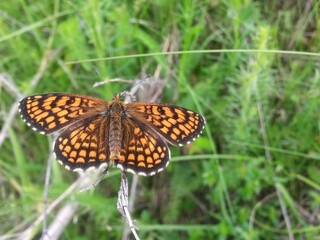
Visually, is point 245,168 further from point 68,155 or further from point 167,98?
point 68,155

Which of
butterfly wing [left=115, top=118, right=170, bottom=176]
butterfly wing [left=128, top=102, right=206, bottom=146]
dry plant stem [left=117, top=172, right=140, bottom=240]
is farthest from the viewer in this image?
butterfly wing [left=128, top=102, right=206, bottom=146]

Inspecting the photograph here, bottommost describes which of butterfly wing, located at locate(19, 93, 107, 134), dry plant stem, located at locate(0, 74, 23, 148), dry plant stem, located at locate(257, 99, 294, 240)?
dry plant stem, located at locate(257, 99, 294, 240)

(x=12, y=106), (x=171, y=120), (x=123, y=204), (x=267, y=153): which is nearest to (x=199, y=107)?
(x=171, y=120)

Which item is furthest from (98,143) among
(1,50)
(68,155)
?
(1,50)

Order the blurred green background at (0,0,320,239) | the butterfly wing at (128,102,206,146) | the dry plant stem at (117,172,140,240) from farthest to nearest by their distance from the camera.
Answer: the blurred green background at (0,0,320,239) < the butterfly wing at (128,102,206,146) < the dry plant stem at (117,172,140,240)

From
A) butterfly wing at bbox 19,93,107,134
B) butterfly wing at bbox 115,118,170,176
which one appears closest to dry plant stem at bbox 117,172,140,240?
butterfly wing at bbox 115,118,170,176

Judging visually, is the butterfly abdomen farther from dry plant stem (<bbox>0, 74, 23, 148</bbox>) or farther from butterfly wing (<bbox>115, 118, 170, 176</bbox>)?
dry plant stem (<bbox>0, 74, 23, 148</bbox>)

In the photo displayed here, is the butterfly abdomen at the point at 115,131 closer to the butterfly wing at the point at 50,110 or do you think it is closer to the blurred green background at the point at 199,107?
the butterfly wing at the point at 50,110

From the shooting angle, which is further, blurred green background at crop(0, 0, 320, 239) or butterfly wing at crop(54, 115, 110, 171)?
blurred green background at crop(0, 0, 320, 239)
